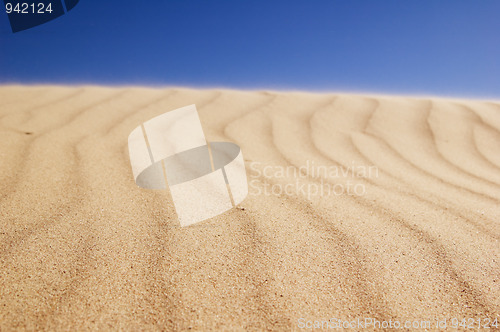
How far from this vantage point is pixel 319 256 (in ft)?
2.78

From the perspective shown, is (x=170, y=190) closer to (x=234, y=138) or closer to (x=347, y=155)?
(x=234, y=138)

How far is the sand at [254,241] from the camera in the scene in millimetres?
677

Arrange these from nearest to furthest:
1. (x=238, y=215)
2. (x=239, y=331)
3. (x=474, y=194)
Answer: (x=239, y=331) < (x=238, y=215) < (x=474, y=194)

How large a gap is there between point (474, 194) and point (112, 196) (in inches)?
57.3

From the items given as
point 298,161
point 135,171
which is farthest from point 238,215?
point 298,161

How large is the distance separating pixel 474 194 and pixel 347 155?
0.64 meters

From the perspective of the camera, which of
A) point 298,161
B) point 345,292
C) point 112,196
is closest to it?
point 345,292

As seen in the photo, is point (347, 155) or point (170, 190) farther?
point (347, 155)

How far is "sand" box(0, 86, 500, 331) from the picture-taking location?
26.6 inches

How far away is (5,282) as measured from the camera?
723mm

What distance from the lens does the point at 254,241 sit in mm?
910

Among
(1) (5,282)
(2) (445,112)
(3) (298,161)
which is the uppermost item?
(1) (5,282)

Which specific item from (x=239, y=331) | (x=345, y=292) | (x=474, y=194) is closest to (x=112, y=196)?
(x=239, y=331)

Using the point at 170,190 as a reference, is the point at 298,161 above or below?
below
